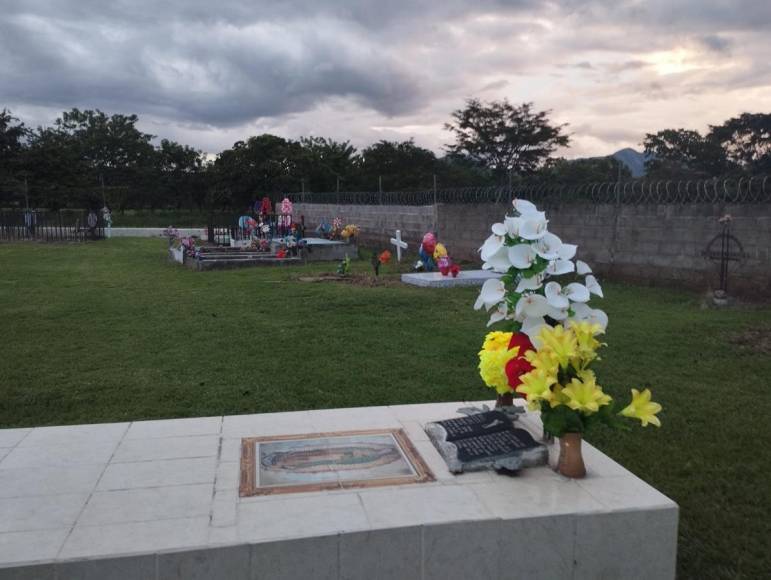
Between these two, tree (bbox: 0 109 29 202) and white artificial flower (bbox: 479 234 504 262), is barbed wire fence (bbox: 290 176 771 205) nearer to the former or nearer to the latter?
white artificial flower (bbox: 479 234 504 262)

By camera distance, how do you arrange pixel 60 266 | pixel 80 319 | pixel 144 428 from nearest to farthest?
pixel 144 428, pixel 80 319, pixel 60 266

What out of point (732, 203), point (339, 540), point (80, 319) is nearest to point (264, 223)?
point (80, 319)

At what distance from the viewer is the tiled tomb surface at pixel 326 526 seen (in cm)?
228

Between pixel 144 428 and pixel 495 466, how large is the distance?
1.86 m

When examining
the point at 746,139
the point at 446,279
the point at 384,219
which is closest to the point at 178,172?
the point at 384,219

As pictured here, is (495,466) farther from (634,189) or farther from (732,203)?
(634,189)

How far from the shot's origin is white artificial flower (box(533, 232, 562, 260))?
2.85 meters

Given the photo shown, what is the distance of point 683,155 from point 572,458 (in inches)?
1063

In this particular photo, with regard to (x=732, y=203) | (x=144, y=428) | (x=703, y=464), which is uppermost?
(x=732, y=203)

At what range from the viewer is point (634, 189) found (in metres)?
10.7

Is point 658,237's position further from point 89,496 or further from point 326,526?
point 89,496

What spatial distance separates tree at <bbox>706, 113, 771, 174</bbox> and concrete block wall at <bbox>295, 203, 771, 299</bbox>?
12436 mm

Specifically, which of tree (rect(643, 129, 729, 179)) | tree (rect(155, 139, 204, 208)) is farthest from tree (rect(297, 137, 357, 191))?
tree (rect(643, 129, 729, 179))

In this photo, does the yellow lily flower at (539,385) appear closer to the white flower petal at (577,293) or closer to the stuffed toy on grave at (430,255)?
the white flower petal at (577,293)
